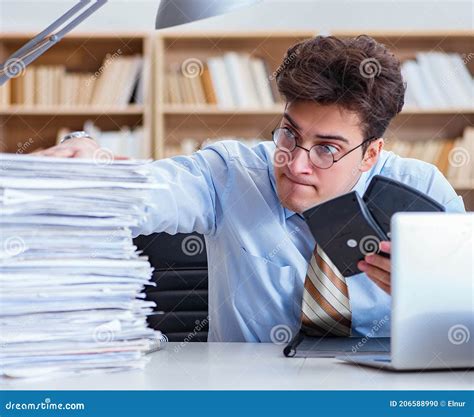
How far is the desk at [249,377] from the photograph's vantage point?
36.6 inches

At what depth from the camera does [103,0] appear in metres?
1.05

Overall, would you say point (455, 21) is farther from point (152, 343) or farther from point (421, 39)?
point (152, 343)

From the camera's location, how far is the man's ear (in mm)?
1751

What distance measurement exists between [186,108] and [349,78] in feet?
7.74

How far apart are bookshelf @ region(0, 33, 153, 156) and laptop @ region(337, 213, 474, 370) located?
297 cm

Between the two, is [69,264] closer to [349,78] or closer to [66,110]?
[349,78]

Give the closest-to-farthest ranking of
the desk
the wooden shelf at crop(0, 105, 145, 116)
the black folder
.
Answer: the desk
the black folder
the wooden shelf at crop(0, 105, 145, 116)

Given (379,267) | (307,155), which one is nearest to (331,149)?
(307,155)

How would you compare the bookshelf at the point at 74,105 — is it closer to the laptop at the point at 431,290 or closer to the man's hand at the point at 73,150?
the man's hand at the point at 73,150

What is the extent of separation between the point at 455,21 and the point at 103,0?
3446 millimetres

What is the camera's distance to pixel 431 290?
1054 mm

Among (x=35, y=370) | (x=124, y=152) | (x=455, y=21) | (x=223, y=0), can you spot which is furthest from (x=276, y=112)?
(x=35, y=370)

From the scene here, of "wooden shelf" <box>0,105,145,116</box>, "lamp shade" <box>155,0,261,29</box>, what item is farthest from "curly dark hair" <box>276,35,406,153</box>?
"wooden shelf" <box>0,105,145,116</box>

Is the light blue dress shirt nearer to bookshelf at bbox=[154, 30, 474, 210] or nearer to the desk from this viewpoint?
the desk
